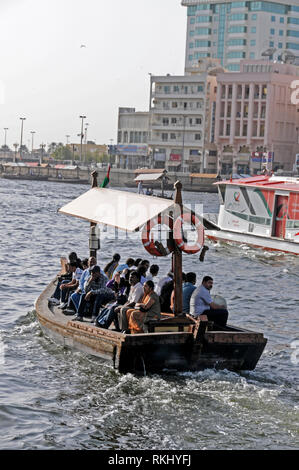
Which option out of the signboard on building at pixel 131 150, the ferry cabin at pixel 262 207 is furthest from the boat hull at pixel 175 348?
the signboard on building at pixel 131 150

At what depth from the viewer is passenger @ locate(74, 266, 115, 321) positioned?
1582 centimetres

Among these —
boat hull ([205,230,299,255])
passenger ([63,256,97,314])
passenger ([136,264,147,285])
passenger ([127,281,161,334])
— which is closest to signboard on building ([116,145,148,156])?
boat hull ([205,230,299,255])

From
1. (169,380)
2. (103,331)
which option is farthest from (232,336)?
(103,331)

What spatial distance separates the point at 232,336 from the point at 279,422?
2293 mm

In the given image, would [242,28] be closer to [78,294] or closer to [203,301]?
[78,294]

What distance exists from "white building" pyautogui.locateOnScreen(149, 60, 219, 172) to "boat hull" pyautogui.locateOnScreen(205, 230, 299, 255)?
79060mm

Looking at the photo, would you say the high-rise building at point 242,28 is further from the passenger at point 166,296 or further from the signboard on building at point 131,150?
the passenger at point 166,296

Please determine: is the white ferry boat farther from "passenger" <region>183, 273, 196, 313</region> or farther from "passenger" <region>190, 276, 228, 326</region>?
"passenger" <region>190, 276, 228, 326</region>

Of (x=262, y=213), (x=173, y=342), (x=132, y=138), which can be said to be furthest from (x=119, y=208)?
(x=132, y=138)

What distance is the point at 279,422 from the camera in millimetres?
12383

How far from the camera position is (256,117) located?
113062 mm

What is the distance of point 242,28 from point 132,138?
2890cm

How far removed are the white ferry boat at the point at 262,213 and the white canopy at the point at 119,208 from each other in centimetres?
1680

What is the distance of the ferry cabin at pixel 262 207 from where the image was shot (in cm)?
3491
